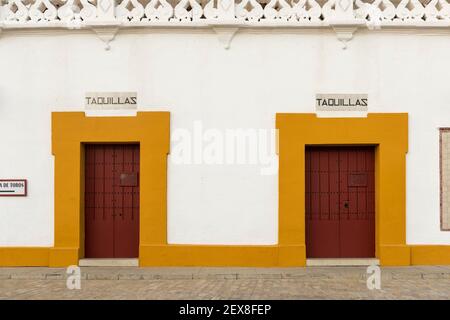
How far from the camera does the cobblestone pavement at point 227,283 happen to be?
951 centimetres

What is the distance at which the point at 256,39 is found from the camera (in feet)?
39.8

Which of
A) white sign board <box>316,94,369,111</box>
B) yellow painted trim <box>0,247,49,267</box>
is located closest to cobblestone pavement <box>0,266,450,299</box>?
yellow painted trim <box>0,247,49,267</box>

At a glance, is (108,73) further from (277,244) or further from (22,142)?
(277,244)

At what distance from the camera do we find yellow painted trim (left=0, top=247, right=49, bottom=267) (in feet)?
39.5

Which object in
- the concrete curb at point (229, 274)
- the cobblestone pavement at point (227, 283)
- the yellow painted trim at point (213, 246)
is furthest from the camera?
the yellow painted trim at point (213, 246)

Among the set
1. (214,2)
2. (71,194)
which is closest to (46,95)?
(71,194)

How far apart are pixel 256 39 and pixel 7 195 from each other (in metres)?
5.43

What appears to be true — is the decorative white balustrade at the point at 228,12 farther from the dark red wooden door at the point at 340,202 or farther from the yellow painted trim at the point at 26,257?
the yellow painted trim at the point at 26,257

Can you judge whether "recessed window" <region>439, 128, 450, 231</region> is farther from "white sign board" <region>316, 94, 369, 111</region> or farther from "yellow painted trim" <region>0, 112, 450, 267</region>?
"white sign board" <region>316, 94, 369, 111</region>

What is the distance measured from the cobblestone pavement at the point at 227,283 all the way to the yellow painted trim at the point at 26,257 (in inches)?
11.2

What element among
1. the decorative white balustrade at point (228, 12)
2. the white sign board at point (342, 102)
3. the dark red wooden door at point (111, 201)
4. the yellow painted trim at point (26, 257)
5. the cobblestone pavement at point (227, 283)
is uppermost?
the decorative white balustrade at point (228, 12)

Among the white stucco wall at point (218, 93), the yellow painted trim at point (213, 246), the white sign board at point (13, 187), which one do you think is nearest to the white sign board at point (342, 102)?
the white stucco wall at point (218, 93)

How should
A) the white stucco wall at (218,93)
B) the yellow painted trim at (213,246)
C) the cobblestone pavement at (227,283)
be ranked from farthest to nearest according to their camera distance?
the white stucco wall at (218,93), the yellow painted trim at (213,246), the cobblestone pavement at (227,283)

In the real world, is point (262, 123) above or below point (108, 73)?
below
